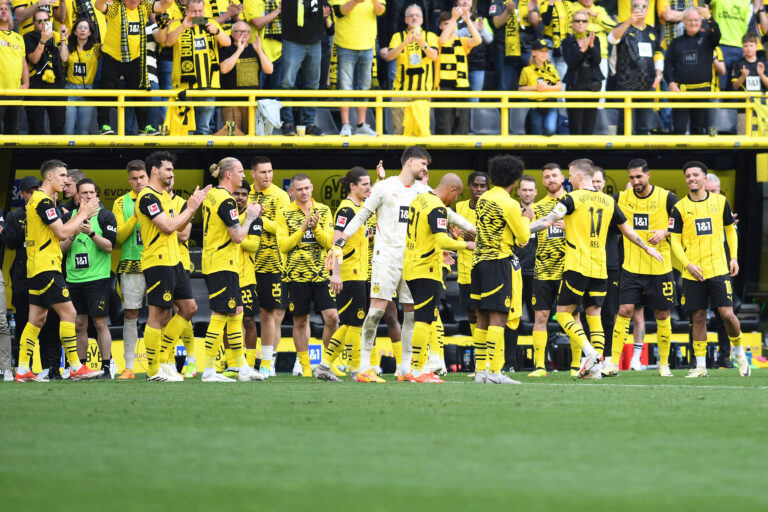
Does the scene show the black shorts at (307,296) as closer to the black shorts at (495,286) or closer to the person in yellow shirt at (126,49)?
the black shorts at (495,286)

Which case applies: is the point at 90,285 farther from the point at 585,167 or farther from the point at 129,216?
the point at 585,167

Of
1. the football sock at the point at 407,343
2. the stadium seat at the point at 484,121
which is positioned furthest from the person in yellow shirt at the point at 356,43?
the football sock at the point at 407,343

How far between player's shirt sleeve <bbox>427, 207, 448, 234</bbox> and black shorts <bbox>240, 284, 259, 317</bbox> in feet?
9.19

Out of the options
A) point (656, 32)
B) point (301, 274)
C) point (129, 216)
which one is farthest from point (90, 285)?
point (656, 32)

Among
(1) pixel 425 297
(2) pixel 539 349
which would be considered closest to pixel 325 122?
(2) pixel 539 349

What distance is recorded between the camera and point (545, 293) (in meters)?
13.2

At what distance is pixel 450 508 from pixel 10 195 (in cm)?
1177

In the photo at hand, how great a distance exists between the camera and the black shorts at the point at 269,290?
12953mm

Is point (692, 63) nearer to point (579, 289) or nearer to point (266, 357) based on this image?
point (579, 289)

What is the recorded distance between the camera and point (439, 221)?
10742mm

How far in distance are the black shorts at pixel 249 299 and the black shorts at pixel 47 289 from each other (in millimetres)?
1949

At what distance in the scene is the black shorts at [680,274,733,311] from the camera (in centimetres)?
1245

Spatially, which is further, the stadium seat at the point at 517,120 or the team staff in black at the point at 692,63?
the stadium seat at the point at 517,120

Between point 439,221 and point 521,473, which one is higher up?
point 439,221
